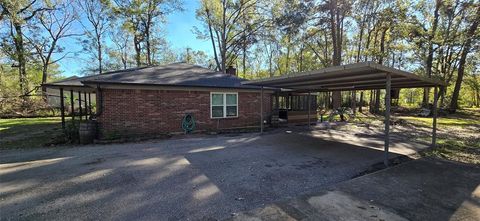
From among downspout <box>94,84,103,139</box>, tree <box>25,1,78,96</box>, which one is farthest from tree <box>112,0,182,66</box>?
downspout <box>94,84,103,139</box>

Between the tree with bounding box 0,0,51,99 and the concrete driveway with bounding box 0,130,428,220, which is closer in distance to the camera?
the concrete driveway with bounding box 0,130,428,220

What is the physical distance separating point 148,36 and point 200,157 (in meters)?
22.4

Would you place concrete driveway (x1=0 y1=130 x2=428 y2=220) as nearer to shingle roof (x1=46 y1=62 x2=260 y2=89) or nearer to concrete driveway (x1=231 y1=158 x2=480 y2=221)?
concrete driveway (x1=231 y1=158 x2=480 y2=221)

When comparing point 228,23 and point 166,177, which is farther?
point 228,23

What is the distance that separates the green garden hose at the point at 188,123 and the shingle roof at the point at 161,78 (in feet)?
4.82

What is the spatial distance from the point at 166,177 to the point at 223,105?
684 cm

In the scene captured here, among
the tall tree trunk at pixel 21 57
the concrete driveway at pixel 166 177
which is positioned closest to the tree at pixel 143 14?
the tall tree trunk at pixel 21 57

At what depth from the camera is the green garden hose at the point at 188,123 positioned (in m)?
10.2

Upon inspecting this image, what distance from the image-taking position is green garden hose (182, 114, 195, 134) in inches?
400

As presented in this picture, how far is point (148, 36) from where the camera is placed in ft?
80.4

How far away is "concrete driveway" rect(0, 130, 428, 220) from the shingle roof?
261 cm

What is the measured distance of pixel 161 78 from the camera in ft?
32.9

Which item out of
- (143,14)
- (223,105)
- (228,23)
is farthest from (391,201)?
(143,14)

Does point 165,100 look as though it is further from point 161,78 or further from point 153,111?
point 161,78
